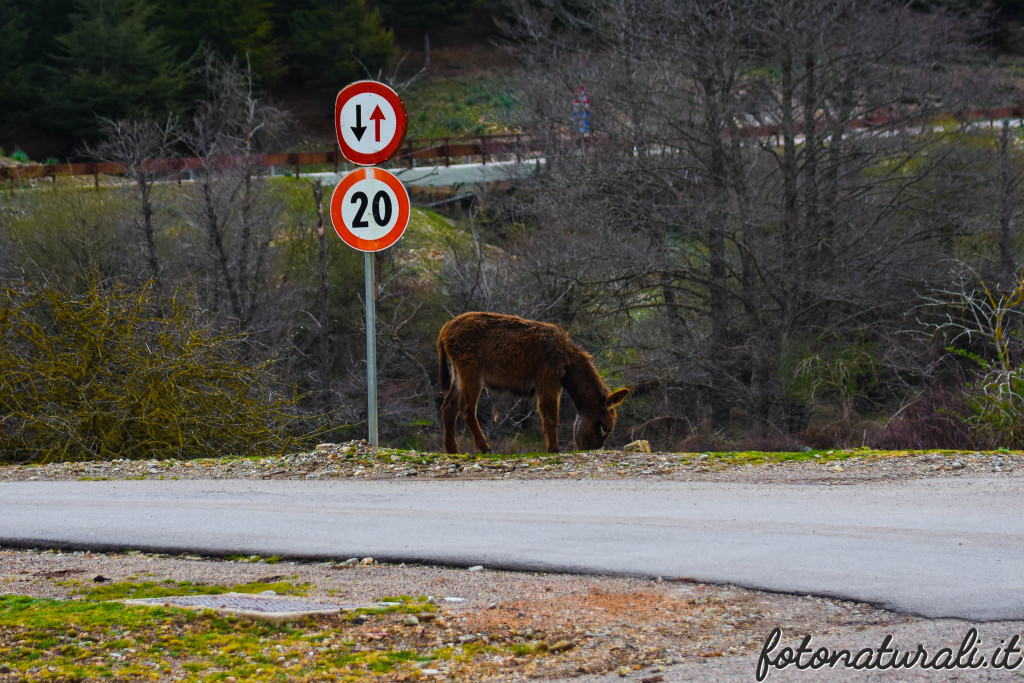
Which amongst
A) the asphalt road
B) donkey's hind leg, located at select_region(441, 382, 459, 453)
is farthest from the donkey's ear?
the asphalt road

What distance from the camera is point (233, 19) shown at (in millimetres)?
61125

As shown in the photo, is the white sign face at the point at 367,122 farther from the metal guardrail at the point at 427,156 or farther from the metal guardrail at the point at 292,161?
the metal guardrail at the point at 292,161

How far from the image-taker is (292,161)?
163 ft

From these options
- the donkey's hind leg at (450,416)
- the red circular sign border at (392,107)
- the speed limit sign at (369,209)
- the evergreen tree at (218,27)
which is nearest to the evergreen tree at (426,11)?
the evergreen tree at (218,27)

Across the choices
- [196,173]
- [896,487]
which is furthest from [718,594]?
[196,173]

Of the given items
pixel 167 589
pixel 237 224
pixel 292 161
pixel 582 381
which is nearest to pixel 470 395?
pixel 582 381

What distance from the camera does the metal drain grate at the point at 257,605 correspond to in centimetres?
577

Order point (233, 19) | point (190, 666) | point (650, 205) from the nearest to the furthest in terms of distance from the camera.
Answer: point (190, 666) < point (650, 205) < point (233, 19)

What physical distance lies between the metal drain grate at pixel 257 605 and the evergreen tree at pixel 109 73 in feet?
165

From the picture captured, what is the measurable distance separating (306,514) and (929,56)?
73.4 ft

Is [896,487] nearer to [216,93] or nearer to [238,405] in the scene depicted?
[238,405]

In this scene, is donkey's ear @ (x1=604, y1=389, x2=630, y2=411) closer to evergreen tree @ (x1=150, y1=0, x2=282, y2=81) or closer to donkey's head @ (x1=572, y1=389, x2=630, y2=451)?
donkey's head @ (x1=572, y1=389, x2=630, y2=451)

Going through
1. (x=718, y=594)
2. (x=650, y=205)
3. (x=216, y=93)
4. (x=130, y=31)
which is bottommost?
(x=718, y=594)

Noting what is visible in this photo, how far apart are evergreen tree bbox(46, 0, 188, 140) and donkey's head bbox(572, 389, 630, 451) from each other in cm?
4480
